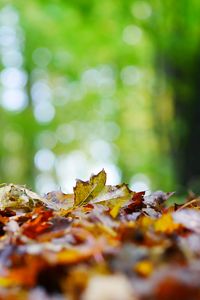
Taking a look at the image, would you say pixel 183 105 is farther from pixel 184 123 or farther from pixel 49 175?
pixel 49 175

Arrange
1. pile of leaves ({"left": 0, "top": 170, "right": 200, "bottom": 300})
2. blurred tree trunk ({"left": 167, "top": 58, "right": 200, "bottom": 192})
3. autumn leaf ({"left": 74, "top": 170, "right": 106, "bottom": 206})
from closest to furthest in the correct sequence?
pile of leaves ({"left": 0, "top": 170, "right": 200, "bottom": 300}) < autumn leaf ({"left": 74, "top": 170, "right": 106, "bottom": 206}) < blurred tree trunk ({"left": 167, "top": 58, "right": 200, "bottom": 192})

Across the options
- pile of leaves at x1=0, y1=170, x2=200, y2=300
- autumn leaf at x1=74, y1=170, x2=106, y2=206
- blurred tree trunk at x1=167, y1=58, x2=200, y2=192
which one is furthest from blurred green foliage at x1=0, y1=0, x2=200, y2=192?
pile of leaves at x1=0, y1=170, x2=200, y2=300

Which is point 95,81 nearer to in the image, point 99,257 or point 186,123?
point 186,123

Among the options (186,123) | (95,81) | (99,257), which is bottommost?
(99,257)

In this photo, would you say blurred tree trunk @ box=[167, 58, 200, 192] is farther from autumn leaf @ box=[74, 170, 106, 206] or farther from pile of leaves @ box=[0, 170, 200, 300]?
pile of leaves @ box=[0, 170, 200, 300]

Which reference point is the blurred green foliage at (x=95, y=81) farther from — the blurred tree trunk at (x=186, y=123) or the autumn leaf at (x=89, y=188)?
the autumn leaf at (x=89, y=188)

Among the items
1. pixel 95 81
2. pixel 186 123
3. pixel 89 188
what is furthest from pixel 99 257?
pixel 95 81
